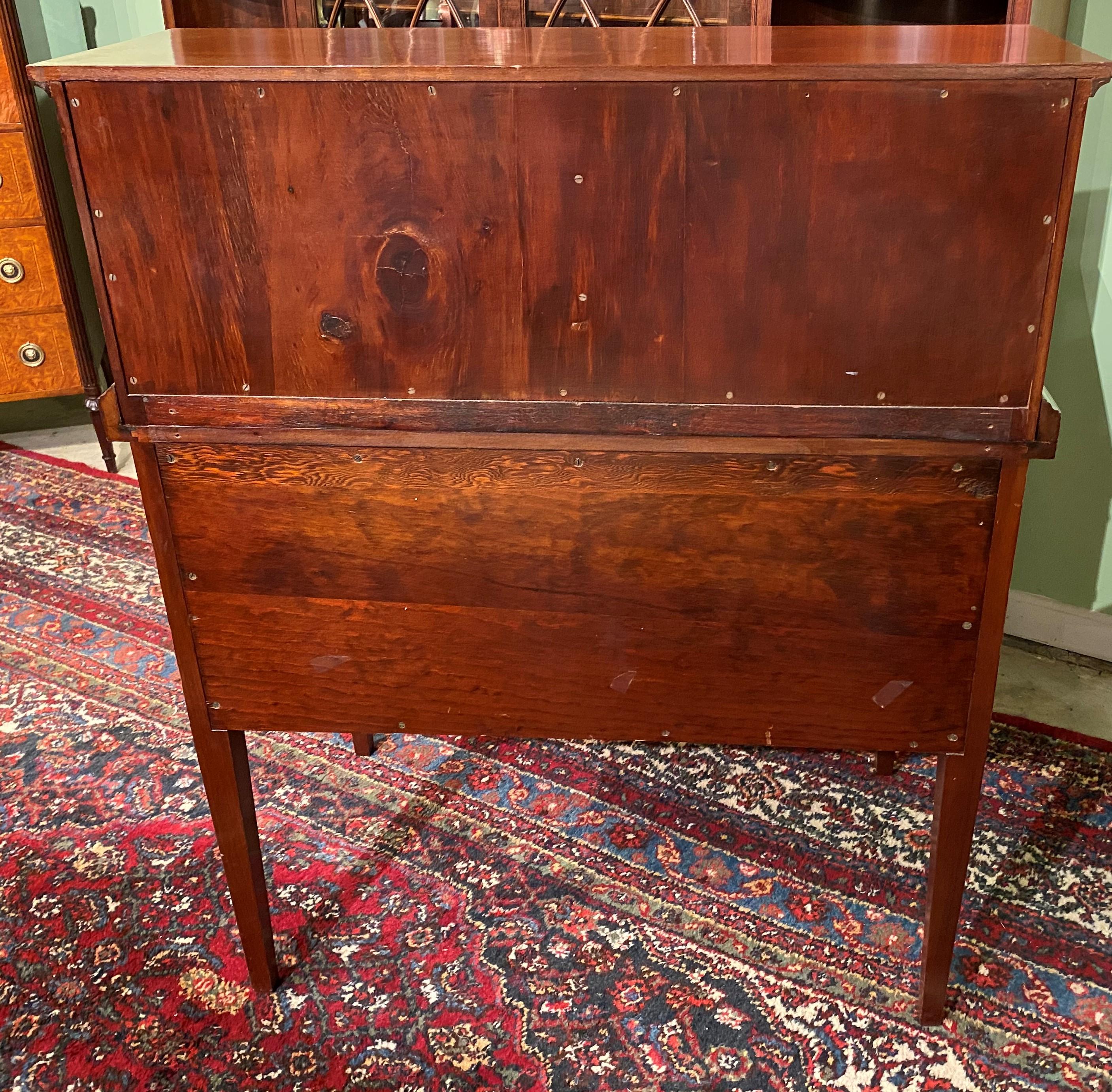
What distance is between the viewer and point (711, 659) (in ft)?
3.78

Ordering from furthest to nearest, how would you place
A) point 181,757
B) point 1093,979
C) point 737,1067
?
1. point 181,757
2. point 1093,979
3. point 737,1067

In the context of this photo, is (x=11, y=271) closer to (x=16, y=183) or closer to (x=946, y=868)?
(x=16, y=183)

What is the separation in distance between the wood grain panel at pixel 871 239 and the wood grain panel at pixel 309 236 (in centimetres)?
19

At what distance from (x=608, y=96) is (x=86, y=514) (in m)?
2.26

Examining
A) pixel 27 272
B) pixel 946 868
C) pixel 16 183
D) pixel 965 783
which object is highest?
pixel 16 183

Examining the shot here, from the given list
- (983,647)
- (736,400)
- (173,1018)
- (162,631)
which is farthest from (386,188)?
(162,631)

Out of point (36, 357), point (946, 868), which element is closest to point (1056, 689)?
point (946, 868)

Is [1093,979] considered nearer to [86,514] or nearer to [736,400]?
[736,400]

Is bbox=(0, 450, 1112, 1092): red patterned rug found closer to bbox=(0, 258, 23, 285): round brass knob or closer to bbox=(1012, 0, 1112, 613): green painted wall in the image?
bbox=(1012, 0, 1112, 613): green painted wall

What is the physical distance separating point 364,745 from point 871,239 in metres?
1.28

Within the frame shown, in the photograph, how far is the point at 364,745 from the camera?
1879 mm

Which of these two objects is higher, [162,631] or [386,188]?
[386,188]

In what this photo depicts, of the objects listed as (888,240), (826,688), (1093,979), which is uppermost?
(888,240)

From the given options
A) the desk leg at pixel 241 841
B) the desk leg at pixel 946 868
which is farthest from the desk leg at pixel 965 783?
the desk leg at pixel 241 841
